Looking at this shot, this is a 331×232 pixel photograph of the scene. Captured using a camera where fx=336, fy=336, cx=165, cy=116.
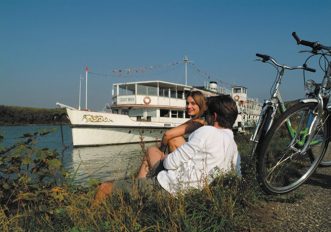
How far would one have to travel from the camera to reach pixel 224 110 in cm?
278

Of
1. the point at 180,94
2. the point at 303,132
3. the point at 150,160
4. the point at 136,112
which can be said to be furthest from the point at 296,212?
the point at 180,94

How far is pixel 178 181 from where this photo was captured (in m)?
2.38

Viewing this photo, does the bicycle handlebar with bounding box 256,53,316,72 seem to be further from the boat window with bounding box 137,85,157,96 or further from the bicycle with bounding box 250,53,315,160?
the boat window with bounding box 137,85,157,96

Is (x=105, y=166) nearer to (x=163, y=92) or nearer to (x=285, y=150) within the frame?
(x=285, y=150)

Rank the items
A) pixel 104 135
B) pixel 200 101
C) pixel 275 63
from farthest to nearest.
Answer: pixel 104 135, pixel 200 101, pixel 275 63

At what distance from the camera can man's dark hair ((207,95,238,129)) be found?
9.10 ft

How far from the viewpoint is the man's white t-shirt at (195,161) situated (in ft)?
8.02

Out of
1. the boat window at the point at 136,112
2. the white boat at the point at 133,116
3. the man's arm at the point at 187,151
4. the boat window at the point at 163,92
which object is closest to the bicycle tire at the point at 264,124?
the man's arm at the point at 187,151

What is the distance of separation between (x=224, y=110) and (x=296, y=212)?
967 millimetres

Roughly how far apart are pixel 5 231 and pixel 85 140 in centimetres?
2076

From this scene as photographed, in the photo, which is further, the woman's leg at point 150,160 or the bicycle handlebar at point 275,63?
the bicycle handlebar at point 275,63

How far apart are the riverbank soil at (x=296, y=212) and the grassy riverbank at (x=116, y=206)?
11 cm

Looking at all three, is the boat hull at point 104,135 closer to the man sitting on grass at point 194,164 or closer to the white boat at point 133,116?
the white boat at point 133,116

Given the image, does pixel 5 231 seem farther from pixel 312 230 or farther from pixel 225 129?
pixel 312 230
